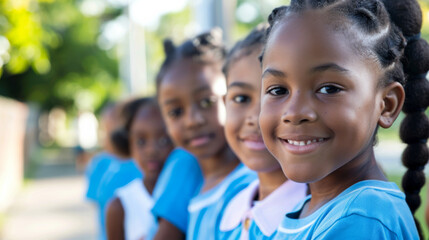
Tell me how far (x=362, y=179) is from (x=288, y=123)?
23 centimetres

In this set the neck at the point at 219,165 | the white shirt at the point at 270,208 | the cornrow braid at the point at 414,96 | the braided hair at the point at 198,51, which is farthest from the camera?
the braided hair at the point at 198,51

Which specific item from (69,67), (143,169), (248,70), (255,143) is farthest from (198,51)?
(69,67)

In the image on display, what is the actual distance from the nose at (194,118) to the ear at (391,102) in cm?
99

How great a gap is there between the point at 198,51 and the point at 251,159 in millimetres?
775

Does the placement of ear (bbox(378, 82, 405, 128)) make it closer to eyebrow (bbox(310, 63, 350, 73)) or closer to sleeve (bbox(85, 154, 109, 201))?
eyebrow (bbox(310, 63, 350, 73))

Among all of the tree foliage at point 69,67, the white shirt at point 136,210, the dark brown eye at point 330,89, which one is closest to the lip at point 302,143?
the dark brown eye at point 330,89

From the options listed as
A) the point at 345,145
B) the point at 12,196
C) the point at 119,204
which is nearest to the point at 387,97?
the point at 345,145

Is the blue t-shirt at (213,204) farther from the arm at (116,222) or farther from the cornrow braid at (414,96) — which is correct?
the arm at (116,222)

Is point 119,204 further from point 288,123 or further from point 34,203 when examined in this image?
point 34,203

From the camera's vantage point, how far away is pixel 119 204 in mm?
2994

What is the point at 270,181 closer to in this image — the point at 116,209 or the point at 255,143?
the point at 255,143

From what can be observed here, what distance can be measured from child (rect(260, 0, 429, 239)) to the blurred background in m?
0.39

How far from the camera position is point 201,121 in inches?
87.4

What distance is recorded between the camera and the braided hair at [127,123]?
3.26 metres
